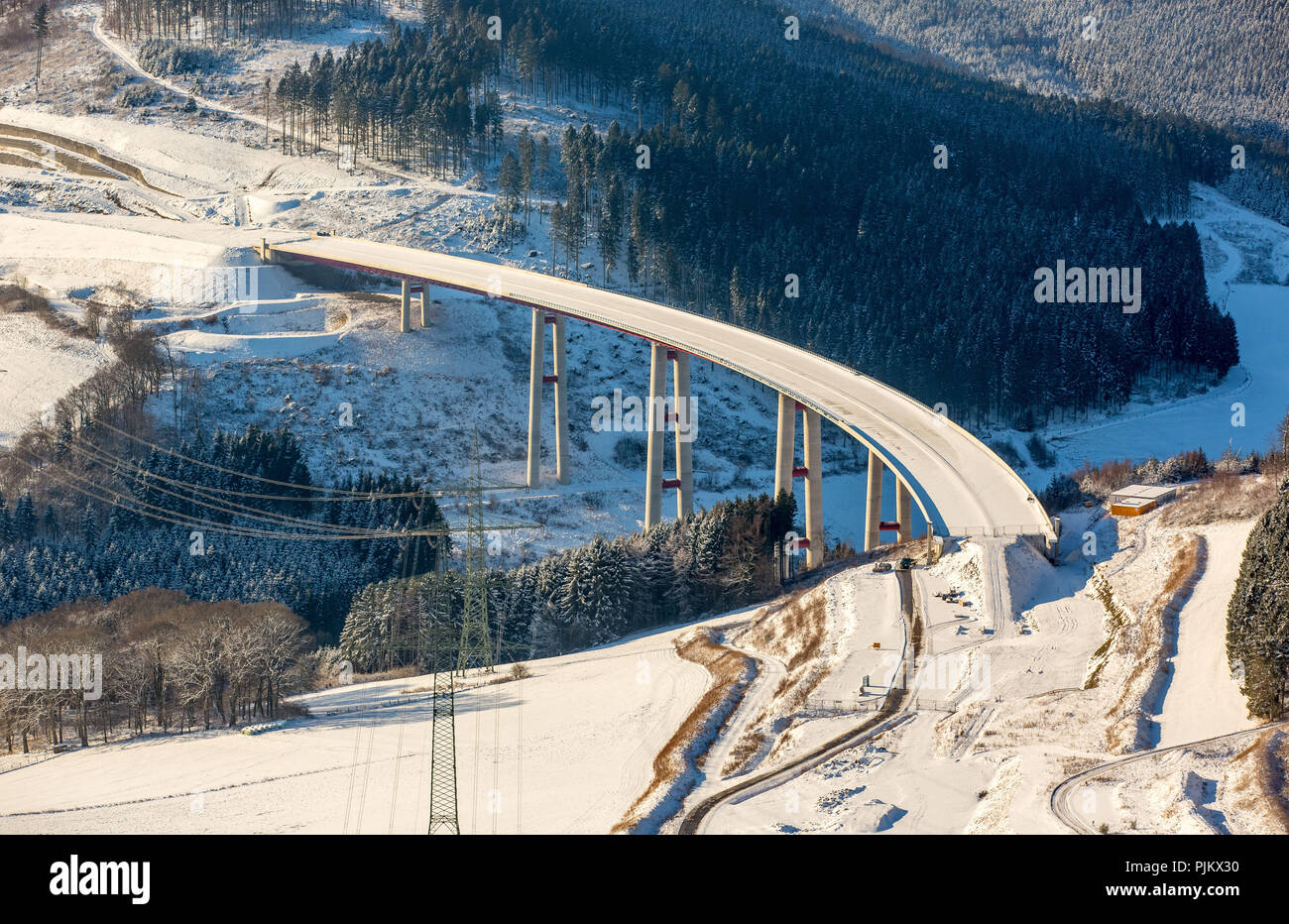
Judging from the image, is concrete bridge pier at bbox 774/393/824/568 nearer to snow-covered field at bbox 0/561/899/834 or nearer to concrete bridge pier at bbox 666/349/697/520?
concrete bridge pier at bbox 666/349/697/520

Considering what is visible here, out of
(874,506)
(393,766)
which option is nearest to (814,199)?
(874,506)

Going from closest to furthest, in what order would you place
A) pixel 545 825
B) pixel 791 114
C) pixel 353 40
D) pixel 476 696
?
1. pixel 545 825
2. pixel 476 696
3. pixel 791 114
4. pixel 353 40

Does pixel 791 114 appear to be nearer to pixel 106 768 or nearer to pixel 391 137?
pixel 391 137

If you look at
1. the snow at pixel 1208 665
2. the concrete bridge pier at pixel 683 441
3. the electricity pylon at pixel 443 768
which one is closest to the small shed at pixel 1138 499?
the snow at pixel 1208 665

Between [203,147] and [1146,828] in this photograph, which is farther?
[203,147]

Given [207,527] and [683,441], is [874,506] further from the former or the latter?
[207,527]

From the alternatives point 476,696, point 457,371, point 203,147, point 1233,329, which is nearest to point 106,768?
point 476,696

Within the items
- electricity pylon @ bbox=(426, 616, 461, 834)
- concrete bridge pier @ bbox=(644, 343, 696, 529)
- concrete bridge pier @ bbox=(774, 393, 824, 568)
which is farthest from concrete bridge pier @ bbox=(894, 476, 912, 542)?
electricity pylon @ bbox=(426, 616, 461, 834)
